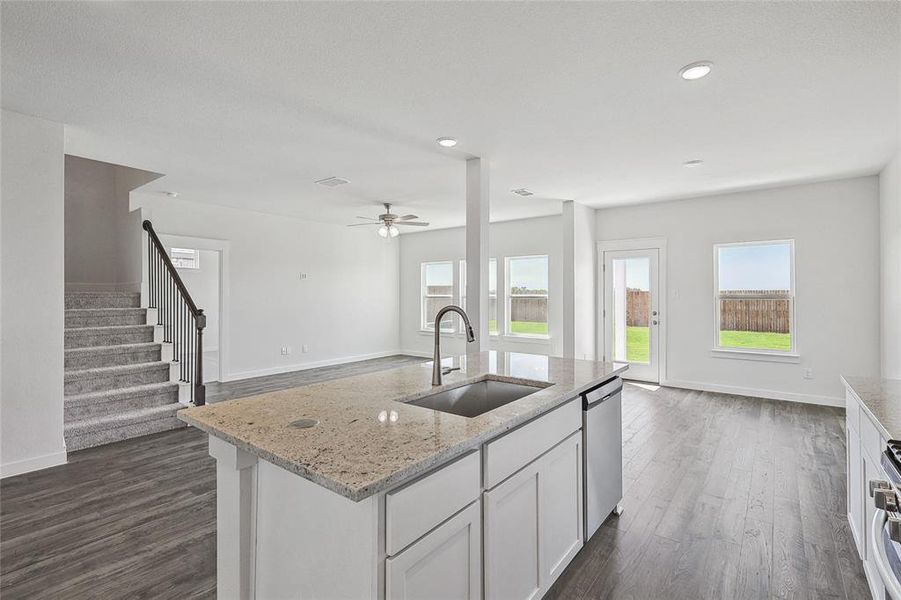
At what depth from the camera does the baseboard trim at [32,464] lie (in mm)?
3115

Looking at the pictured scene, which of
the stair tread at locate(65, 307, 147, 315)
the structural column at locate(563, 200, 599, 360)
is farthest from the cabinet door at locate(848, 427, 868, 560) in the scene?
the stair tread at locate(65, 307, 147, 315)

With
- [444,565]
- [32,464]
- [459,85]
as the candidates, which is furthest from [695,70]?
[32,464]

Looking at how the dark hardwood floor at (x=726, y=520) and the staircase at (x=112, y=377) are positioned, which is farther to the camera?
the staircase at (x=112, y=377)

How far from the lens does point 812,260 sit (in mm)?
5176

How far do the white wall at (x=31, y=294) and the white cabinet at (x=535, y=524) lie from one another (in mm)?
3650

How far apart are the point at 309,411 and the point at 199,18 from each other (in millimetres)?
1919

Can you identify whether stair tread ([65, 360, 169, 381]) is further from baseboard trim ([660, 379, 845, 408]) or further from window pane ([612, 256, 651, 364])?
baseboard trim ([660, 379, 845, 408])

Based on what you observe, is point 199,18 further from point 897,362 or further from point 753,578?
point 897,362

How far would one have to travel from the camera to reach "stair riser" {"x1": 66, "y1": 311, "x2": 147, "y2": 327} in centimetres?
473

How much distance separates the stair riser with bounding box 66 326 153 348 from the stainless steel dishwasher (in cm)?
497

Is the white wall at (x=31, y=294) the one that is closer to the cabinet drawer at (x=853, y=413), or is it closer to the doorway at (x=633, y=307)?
the cabinet drawer at (x=853, y=413)

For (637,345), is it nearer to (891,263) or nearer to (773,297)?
(773,297)

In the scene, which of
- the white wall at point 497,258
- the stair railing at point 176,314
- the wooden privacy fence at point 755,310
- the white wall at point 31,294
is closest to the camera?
the white wall at point 31,294

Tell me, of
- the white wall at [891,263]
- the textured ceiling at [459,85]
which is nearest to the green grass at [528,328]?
the textured ceiling at [459,85]
